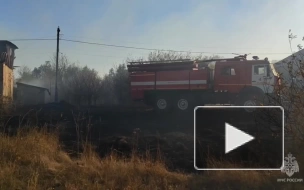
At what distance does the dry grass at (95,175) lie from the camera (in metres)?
4.47

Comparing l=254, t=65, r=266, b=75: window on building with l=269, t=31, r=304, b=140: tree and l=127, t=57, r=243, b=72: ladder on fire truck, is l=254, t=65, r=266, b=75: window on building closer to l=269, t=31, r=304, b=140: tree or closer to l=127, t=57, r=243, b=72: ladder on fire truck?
l=127, t=57, r=243, b=72: ladder on fire truck

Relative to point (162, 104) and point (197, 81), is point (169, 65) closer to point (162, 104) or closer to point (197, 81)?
point (197, 81)

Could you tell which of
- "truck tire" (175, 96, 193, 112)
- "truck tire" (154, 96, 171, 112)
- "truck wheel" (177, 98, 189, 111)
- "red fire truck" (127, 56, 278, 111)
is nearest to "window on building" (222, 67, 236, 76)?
"red fire truck" (127, 56, 278, 111)

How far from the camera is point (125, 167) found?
5172 mm

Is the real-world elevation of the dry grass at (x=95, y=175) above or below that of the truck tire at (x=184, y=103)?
below

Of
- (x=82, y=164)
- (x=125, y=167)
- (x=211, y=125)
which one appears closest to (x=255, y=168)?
(x=125, y=167)

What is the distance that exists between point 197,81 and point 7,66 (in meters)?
20.6

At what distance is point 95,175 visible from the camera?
4.97 metres

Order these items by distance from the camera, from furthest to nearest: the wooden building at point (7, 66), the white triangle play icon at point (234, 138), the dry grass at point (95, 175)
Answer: the wooden building at point (7, 66)
the dry grass at point (95, 175)
the white triangle play icon at point (234, 138)

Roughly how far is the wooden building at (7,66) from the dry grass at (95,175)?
75.7 ft

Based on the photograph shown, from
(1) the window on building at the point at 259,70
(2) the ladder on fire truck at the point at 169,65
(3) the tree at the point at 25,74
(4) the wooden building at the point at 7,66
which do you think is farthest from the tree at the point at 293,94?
(3) the tree at the point at 25,74

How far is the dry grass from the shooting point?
176 inches
